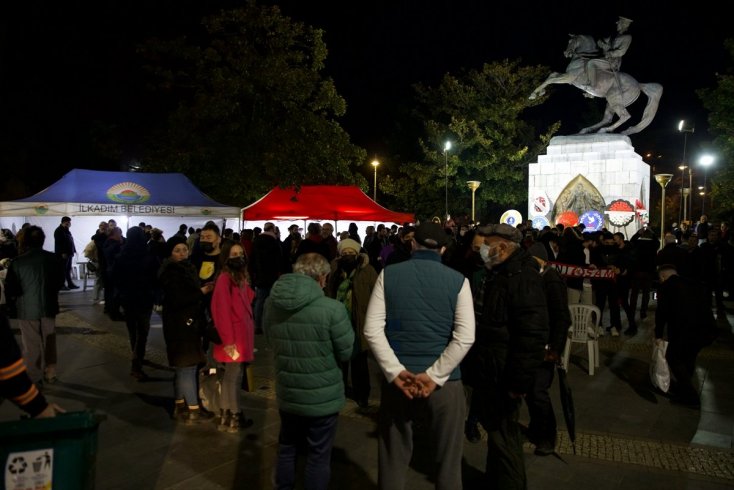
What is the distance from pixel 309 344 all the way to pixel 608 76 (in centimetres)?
2122

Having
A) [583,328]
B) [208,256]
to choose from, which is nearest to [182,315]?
[208,256]

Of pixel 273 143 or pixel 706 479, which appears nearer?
pixel 706 479

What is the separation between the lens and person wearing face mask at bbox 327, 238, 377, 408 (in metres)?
5.32

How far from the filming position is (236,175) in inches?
755

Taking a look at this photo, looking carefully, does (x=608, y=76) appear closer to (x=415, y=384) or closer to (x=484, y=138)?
(x=484, y=138)

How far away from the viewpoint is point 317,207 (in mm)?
16531

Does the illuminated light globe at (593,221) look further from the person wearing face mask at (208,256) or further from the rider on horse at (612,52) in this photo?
the person wearing face mask at (208,256)

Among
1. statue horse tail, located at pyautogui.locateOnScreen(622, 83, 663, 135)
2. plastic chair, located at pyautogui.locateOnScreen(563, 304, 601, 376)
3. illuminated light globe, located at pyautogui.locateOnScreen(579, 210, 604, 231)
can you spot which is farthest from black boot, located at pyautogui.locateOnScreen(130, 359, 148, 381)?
statue horse tail, located at pyautogui.locateOnScreen(622, 83, 663, 135)

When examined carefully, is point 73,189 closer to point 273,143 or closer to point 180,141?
point 180,141

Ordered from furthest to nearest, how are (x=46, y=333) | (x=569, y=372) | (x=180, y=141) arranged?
(x=180, y=141) < (x=569, y=372) < (x=46, y=333)

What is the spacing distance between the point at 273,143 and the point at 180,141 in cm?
318

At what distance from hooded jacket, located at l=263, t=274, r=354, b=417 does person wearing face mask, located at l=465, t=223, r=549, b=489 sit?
90cm

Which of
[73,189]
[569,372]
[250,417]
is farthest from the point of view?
[73,189]

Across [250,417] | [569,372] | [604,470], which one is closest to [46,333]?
[250,417]
